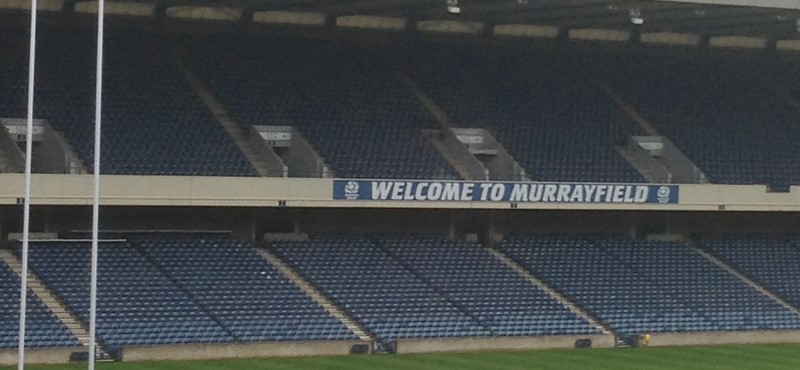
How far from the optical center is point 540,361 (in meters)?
34.3

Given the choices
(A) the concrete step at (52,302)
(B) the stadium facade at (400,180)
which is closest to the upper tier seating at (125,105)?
(B) the stadium facade at (400,180)

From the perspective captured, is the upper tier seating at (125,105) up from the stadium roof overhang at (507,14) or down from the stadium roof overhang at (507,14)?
down

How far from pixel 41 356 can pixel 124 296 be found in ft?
11.4

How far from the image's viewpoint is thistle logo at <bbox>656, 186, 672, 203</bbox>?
4138cm

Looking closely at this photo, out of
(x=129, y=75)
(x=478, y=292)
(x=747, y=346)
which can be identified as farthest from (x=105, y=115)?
(x=747, y=346)

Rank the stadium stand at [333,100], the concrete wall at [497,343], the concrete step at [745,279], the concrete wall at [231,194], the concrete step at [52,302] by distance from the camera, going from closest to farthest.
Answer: the concrete step at [52,302] < the concrete wall at [231,194] < the concrete wall at [497,343] < the stadium stand at [333,100] < the concrete step at [745,279]

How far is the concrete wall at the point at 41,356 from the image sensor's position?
31.6 m

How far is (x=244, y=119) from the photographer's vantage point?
41.4m

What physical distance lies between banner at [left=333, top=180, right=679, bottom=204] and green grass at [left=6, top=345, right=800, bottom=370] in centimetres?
456

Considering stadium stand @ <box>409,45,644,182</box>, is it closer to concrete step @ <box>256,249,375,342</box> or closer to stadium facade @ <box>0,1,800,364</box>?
stadium facade @ <box>0,1,800,364</box>

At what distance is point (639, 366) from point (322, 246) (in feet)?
29.9

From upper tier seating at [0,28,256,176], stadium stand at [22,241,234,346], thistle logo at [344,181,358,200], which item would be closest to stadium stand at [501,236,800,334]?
thistle logo at [344,181,358,200]

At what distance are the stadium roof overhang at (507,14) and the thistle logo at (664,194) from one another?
13.2 ft

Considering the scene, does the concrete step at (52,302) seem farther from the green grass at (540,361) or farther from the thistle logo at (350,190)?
the thistle logo at (350,190)
